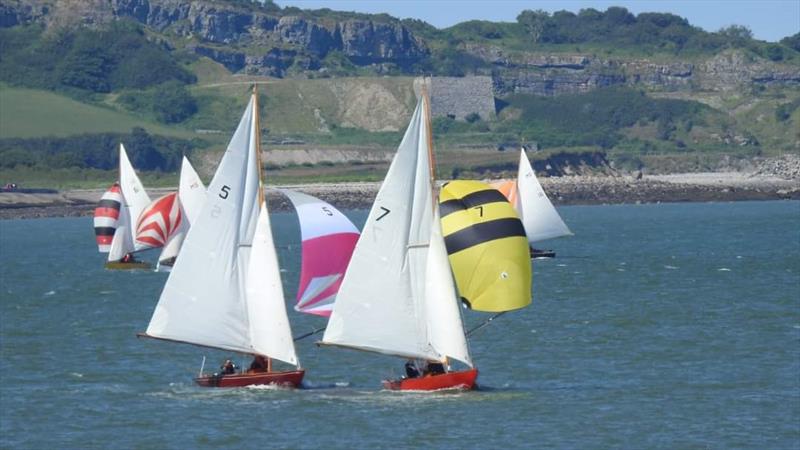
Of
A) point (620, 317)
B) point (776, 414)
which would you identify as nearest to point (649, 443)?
point (776, 414)

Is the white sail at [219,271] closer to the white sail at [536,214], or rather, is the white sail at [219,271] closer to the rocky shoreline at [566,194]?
the white sail at [536,214]

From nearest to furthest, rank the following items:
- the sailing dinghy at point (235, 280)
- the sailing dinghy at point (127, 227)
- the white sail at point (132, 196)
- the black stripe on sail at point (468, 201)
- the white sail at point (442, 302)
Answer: the white sail at point (442, 302) → the sailing dinghy at point (235, 280) → the black stripe on sail at point (468, 201) → the sailing dinghy at point (127, 227) → the white sail at point (132, 196)

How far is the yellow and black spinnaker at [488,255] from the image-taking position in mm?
42594

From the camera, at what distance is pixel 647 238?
11269 cm

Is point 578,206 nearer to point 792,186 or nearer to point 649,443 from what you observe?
point 792,186

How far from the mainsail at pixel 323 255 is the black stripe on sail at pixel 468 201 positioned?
2.11 metres

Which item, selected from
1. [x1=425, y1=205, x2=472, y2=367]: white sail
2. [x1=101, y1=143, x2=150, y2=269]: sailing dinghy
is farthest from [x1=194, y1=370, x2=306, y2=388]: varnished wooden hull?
[x1=101, y1=143, x2=150, y2=269]: sailing dinghy

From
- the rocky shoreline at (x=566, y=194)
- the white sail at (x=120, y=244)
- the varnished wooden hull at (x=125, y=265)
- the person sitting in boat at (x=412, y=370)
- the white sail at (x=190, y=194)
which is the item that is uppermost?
the person sitting in boat at (x=412, y=370)

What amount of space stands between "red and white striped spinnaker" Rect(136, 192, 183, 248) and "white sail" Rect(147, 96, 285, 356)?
41719mm

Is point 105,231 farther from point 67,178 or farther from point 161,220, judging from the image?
point 67,178

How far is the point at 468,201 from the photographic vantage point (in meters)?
43.5

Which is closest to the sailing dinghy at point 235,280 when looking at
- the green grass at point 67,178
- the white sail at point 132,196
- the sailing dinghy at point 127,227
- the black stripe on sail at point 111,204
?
the sailing dinghy at point 127,227

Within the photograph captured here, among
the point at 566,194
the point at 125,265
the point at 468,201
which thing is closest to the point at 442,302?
the point at 468,201

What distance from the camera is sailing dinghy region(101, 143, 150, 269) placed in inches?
3543
